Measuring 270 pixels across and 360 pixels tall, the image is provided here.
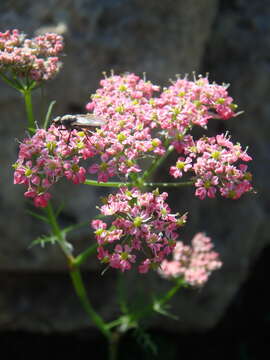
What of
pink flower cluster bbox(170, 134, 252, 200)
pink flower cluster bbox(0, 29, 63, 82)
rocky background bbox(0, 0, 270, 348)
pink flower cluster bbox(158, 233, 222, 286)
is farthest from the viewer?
rocky background bbox(0, 0, 270, 348)

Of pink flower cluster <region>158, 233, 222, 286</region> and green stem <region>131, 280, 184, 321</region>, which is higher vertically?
pink flower cluster <region>158, 233, 222, 286</region>

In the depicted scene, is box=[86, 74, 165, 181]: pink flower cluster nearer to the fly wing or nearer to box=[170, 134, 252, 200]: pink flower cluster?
the fly wing

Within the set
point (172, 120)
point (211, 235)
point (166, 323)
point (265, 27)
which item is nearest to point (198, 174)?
point (172, 120)

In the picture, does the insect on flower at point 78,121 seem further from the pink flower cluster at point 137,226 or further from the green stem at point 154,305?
the green stem at point 154,305

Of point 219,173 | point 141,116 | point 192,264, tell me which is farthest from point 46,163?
point 192,264

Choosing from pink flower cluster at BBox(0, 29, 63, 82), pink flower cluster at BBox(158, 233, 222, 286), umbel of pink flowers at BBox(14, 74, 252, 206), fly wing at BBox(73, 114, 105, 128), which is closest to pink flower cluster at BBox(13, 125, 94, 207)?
umbel of pink flowers at BBox(14, 74, 252, 206)

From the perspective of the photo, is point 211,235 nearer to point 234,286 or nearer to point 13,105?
point 234,286
